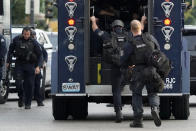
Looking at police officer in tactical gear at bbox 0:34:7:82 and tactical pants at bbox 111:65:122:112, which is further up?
police officer in tactical gear at bbox 0:34:7:82

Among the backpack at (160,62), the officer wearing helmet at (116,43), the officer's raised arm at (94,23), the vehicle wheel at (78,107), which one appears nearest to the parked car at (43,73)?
the vehicle wheel at (78,107)

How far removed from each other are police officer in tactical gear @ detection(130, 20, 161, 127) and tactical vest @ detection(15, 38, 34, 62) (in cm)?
607

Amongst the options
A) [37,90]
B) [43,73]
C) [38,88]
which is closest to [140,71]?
[37,90]

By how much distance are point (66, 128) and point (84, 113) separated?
2176 mm

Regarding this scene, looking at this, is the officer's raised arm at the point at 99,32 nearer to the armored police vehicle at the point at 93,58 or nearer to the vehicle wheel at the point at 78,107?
the armored police vehicle at the point at 93,58

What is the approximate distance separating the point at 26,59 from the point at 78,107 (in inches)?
161

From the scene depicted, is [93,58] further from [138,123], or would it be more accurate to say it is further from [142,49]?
[138,123]

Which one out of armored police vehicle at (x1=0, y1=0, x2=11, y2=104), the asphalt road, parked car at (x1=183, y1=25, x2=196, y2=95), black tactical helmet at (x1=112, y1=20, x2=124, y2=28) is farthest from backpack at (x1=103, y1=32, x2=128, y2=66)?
armored police vehicle at (x1=0, y1=0, x2=11, y2=104)

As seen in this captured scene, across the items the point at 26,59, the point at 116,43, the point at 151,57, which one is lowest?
the point at 26,59

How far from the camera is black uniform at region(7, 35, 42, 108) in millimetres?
21359

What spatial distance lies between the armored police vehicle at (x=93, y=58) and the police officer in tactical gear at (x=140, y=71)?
1.18 meters

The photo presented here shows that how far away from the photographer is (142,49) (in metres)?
15.5

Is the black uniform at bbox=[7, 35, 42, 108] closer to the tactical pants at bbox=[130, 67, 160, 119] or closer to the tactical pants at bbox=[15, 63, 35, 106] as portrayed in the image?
the tactical pants at bbox=[15, 63, 35, 106]

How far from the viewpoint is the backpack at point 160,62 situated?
15391 millimetres
